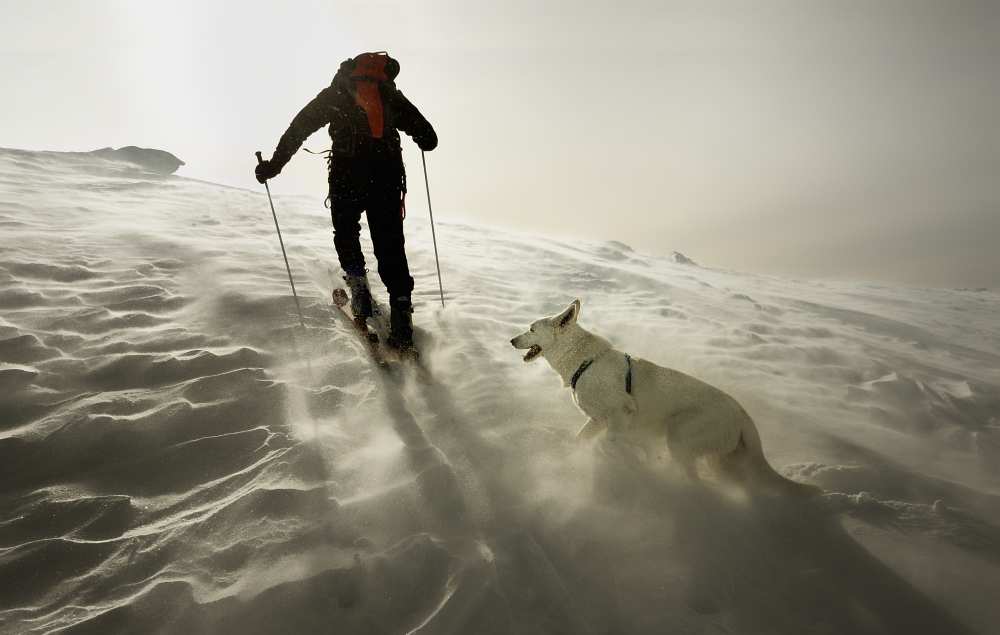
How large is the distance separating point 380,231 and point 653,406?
2.71m

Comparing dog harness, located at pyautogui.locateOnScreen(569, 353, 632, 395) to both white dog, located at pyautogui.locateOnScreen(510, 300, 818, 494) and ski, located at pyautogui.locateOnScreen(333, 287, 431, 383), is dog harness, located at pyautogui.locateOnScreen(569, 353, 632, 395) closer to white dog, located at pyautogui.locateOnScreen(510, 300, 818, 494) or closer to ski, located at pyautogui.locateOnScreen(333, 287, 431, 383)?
white dog, located at pyautogui.locateOnScreen(510, 300, 818, 494)

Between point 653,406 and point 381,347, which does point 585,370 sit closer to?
point 653,406

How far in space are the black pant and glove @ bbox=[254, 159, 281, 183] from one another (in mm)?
637

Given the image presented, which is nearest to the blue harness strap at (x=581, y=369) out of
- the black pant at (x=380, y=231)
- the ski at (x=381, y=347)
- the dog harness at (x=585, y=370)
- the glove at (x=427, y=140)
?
the dog harness at (x=585, y=370)

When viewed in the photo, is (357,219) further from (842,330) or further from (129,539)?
(842,330)

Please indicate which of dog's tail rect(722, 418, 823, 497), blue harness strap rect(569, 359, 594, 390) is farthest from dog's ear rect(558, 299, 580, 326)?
dog's tail rect(722, 418, 823, 497)

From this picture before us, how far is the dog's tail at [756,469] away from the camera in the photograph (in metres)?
2.32

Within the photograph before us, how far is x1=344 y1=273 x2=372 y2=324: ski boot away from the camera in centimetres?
405

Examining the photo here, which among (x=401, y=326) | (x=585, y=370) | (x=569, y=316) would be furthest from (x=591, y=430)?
(x=401, y=326)

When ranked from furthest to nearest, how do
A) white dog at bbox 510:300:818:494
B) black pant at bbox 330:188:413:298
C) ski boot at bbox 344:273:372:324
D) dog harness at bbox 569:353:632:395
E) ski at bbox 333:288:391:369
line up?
ski boot at bbox 344:273:372:324 → ski at bbox 333:288:391:369 → black pant at bbox 330:188:413:298 → dog harness at bbox 569:353:632:395 → white dog at bbox 510:300:818:494

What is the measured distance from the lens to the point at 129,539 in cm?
185

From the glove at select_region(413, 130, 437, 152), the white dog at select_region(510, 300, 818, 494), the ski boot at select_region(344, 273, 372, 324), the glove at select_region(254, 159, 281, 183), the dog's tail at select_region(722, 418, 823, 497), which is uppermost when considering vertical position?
the glove at select_region(413, 130, 437, 152)

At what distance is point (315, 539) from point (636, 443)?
1985 millimetres

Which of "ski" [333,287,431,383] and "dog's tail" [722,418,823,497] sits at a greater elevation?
"ski" [333,287,431,383]
